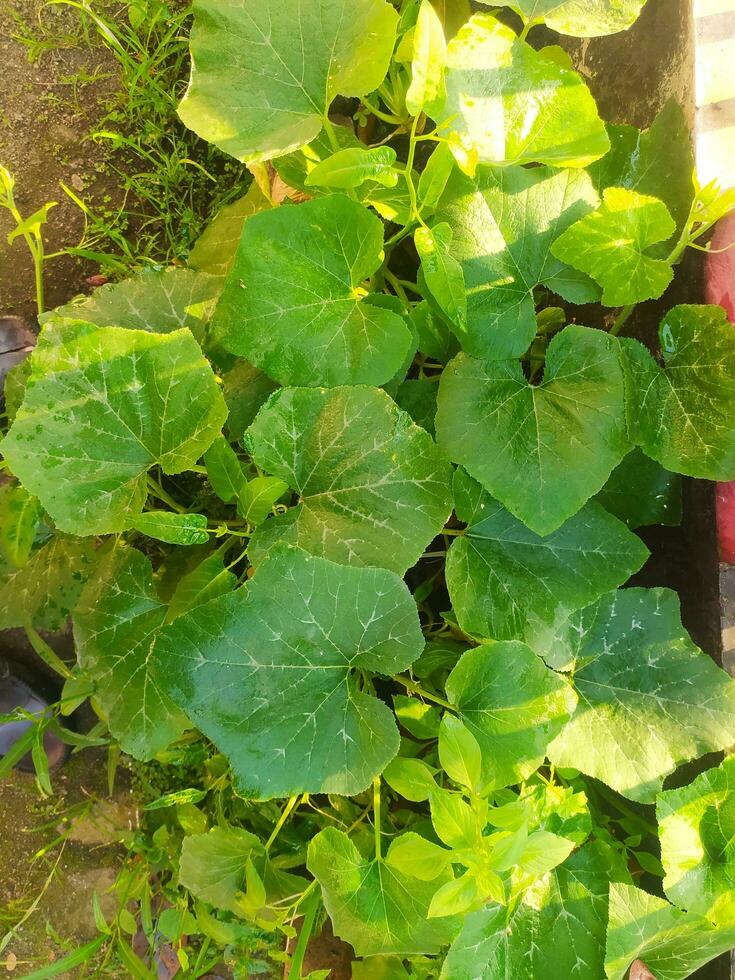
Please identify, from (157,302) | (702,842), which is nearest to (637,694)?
(702,842)

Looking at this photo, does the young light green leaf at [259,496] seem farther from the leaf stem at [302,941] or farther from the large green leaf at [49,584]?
the leaf stem at [302,941]

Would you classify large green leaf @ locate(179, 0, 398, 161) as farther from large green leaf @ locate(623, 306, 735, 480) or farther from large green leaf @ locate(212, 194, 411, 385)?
large green leaf @ locate(623, 306, 735, 480)

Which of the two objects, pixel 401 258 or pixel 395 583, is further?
pixel 401 258

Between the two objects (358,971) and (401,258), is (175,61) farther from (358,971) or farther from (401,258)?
(358,971)

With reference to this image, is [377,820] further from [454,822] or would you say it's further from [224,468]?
[224,468]

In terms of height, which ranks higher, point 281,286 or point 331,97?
point 331,97

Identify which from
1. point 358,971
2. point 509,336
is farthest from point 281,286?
point 358,971

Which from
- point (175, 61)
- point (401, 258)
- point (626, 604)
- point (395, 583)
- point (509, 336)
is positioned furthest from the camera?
point (175, 61)
